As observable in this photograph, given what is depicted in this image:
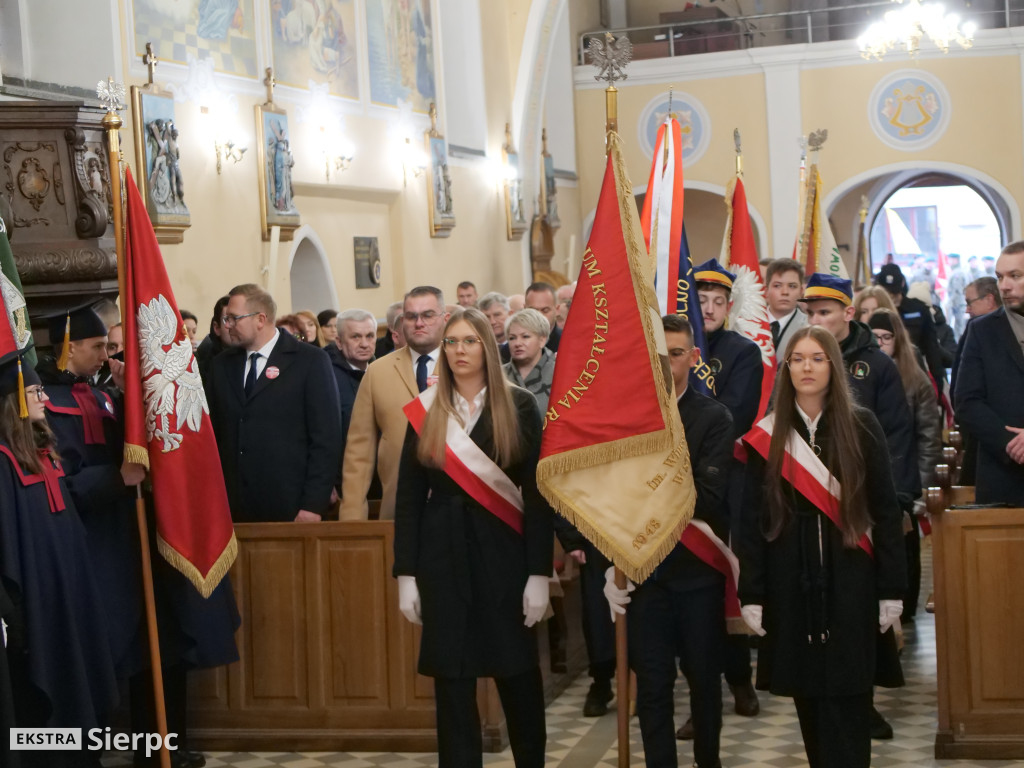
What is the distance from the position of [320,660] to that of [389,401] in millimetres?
1110

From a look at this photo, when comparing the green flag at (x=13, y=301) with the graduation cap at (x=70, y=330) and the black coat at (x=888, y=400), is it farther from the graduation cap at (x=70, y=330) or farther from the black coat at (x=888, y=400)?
the black coat at (x=888, y=400)

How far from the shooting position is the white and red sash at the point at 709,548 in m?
4.42

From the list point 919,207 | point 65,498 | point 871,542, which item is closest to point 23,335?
point 65,498

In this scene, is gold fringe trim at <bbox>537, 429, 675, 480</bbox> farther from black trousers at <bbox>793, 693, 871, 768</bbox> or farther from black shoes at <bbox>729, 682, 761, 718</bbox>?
black shoes at <bbox>729, 682, 761, 718</bbox>

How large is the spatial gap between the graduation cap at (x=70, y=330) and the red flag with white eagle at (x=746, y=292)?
2.80 meters

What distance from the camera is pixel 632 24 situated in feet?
76.7

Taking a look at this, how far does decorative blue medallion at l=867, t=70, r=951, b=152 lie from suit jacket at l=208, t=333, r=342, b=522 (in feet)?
52.1

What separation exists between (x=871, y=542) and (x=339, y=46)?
9555mm

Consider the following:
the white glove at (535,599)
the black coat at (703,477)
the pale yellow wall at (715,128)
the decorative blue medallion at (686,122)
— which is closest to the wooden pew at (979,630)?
the black coat at (703,477)

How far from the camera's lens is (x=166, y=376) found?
5.21 metres

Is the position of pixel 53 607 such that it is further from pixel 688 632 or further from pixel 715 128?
pixel 715 128

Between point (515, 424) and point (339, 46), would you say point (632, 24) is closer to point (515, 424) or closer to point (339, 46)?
point (339, 46)

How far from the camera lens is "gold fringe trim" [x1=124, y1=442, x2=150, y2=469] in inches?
200

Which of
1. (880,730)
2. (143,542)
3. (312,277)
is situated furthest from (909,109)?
(143,542)
